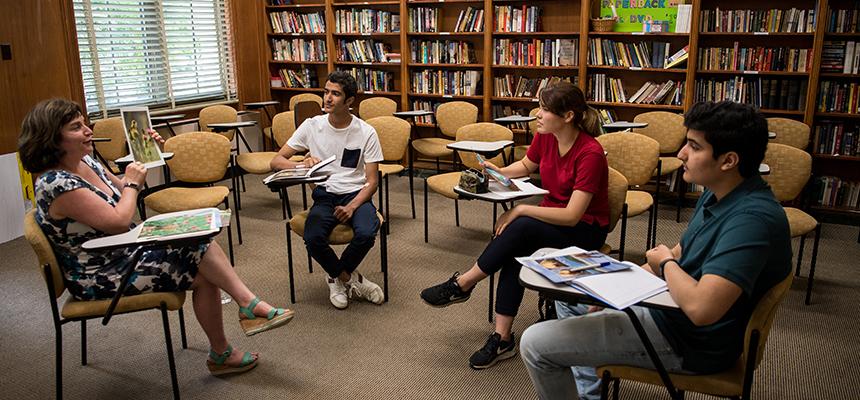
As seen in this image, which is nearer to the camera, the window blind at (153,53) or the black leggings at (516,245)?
the black leggings at (516,245)

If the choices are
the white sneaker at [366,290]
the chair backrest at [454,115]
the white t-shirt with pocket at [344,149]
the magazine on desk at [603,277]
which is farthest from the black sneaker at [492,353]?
the chair backrest at [454,115]

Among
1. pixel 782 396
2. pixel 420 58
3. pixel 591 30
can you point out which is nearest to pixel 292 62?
pixel 420 58

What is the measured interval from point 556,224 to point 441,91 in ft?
14.0

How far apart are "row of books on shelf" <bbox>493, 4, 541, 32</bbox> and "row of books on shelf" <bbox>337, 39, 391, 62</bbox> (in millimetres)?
1344

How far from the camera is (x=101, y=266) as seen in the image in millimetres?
2516

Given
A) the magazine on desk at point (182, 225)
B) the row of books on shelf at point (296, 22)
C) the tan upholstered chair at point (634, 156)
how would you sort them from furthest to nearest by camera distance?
the row of books on shelf at point (296, 22) → the tan upholstered chair at point (634, 156) → the magazine on desk at point (182, 225)

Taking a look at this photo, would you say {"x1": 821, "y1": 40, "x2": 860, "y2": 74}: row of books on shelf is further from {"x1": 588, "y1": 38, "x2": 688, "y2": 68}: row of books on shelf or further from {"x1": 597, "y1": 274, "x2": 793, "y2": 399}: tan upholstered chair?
{"x1": 597, "y1": 274, "x2": 793, "y2": 399}: tan upholstered chair

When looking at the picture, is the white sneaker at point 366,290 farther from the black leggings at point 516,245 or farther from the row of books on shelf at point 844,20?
the row of books on shelf at point 844,20

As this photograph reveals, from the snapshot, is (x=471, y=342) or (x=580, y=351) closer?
(x=580, y=351)

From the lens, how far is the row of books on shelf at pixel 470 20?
255 inches

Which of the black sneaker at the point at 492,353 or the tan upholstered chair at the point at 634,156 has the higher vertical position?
the tan upholstered chair at the point at 634,156

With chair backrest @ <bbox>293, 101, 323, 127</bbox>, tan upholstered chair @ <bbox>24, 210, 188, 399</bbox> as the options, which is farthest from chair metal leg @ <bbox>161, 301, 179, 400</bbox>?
chair backrest @ <bbox>293, 101, 323, 127</bbox>

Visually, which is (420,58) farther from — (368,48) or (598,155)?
(598,155)

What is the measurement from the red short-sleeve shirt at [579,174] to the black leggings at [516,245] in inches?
4.2
